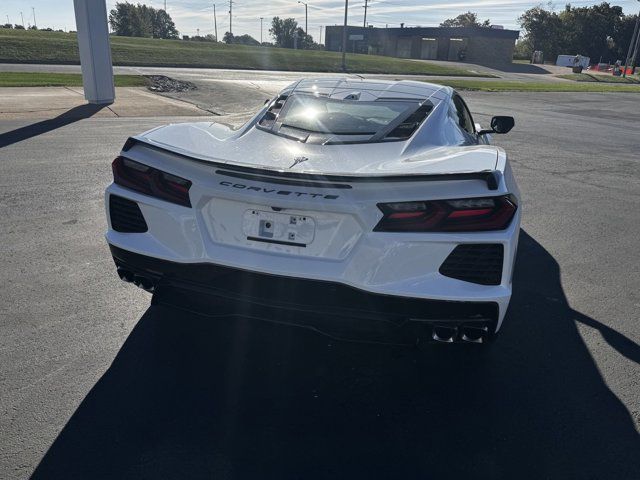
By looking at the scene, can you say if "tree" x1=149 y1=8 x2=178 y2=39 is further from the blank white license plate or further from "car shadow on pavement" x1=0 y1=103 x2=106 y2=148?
the blank white license plate

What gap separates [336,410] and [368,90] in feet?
8.37

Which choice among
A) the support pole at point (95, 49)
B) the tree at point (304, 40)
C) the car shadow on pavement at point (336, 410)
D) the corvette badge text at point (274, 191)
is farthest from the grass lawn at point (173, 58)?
the tree at point (304, 40)

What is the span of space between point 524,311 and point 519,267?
91 centimetres

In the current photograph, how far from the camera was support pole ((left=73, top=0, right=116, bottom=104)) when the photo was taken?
13.5m

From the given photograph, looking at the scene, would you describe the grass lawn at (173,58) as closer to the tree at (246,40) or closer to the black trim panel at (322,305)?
the black trim panel at (322,305)

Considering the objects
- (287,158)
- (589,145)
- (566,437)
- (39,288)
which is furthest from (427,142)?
(589,145)

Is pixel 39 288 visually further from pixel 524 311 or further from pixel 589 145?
pixel 589 145

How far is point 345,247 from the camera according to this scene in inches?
99.5

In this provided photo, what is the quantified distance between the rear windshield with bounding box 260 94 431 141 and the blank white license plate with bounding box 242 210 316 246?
104 centimetres

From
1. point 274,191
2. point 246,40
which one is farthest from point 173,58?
point 246,40

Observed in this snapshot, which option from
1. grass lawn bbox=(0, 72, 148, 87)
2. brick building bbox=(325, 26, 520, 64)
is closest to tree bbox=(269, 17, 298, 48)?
brick building bbox=(325, 26, 520, 64)

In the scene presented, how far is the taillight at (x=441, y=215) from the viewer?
2459 mm

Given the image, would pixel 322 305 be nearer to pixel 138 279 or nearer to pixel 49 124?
pixel 138 279

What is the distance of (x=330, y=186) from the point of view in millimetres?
2529
